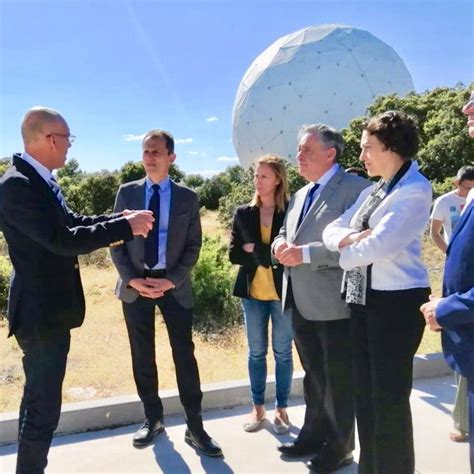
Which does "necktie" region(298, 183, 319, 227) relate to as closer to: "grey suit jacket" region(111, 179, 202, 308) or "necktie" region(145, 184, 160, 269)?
"grey suit jacket" region(111, 179, 202, 308)

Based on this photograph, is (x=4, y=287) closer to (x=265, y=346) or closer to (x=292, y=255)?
(x=265, y=346)

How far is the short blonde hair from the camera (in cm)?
348

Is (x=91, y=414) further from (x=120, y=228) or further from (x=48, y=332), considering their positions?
(x=120, y=228)

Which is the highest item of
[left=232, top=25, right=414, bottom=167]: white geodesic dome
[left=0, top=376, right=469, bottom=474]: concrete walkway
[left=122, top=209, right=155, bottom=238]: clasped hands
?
[left=232, top=25, right=414, bottom=167]: white geodesic dome

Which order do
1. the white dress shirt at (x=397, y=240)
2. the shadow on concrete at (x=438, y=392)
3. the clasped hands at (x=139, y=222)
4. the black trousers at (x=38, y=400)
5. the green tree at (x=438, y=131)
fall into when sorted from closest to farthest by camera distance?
the white dress shirt at (x=397, y=240)
the black trousers at (x=38, y=400)
the clasped hands at (x=139, y=222)
the shadow on concrete at (x=438, y=392)
the green tree at (x=438, y=131)

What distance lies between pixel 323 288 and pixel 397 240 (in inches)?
29.4

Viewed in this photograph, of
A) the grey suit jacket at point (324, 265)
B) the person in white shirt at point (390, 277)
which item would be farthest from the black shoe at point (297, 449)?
the grey suit jacket at point (324, 265)

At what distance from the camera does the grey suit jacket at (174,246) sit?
3.33 metres

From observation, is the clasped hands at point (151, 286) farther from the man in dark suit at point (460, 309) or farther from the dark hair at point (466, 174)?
the dark hair at point (466, 174)

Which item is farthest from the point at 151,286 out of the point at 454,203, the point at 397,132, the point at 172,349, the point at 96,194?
the point at 96,194

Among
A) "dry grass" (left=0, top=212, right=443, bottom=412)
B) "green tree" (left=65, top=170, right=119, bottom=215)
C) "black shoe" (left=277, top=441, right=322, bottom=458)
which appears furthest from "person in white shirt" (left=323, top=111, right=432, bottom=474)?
"green tree" (left=65, top=170, right=119, bottom=215)

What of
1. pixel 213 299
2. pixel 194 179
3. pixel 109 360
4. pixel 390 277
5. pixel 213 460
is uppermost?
pixel 194 179

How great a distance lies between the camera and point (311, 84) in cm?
2672

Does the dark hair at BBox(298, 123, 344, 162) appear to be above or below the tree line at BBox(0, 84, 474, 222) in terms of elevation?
below
